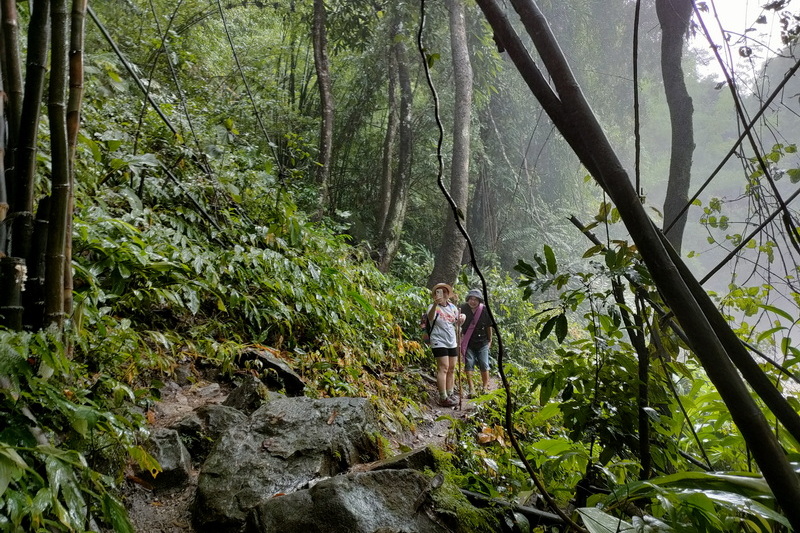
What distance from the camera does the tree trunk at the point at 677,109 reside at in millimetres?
3496

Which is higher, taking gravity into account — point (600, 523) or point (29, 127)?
point (29, 127)

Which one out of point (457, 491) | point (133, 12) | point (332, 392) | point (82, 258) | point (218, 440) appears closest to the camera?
point (457, 491)

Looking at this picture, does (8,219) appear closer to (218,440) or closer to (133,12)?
(218,440)

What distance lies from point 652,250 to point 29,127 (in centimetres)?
212

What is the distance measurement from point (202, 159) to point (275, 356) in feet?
8.47

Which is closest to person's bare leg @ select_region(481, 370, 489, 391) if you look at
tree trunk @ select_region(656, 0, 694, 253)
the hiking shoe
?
the hiking shoe

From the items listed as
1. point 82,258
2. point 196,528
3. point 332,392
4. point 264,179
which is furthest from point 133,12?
point 196,528

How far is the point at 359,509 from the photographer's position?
215 cm

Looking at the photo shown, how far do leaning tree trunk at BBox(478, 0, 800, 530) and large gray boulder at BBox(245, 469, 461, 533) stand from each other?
1.49m

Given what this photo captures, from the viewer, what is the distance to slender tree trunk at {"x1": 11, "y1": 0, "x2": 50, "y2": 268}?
74.0 inches

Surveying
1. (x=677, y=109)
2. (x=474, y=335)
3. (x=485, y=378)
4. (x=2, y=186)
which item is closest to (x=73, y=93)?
(x=2, y=186)

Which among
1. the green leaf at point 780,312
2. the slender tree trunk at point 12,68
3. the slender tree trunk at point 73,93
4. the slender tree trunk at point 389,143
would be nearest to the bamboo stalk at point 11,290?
the slender tree trunk at point 73,93

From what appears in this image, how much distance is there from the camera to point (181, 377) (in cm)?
411

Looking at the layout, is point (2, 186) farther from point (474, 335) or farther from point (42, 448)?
point (474, 335)
